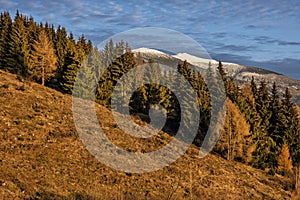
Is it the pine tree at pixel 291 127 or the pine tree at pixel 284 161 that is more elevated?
the pine tree at pixel 291 127

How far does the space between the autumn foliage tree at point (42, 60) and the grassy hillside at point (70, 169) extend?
11.1m

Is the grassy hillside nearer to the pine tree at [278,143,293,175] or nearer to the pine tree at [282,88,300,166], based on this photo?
the pine tree at [278,143,293,175]

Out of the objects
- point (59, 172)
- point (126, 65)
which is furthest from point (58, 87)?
point (59, 172)

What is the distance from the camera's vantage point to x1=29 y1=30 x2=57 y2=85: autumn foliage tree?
178 feet

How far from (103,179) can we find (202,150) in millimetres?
24186

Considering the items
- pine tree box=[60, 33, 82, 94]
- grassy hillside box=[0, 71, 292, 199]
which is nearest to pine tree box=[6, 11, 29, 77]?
pine tree box=[60, 33, 82, 94]

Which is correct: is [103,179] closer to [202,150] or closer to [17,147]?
[17,147]

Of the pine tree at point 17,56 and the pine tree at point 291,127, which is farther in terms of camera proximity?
the pine tree at point 17,56

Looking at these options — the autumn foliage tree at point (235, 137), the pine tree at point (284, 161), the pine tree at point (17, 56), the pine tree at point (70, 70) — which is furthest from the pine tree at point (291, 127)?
the pine tree at point (17, 56)

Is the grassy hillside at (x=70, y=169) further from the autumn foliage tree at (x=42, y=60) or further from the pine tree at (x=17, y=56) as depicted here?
the pine tree at (x=17, y=56)

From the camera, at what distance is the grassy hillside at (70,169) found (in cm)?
1800

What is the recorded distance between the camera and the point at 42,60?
55344 mm

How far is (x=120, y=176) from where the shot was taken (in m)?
25.2

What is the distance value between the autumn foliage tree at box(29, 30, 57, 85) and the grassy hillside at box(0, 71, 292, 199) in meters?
11.1
